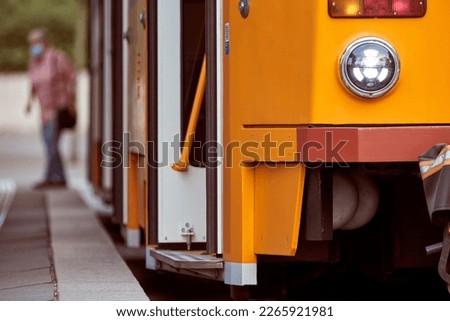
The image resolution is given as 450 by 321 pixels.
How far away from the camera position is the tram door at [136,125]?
7.32 metres

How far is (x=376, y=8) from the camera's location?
18.7 ft

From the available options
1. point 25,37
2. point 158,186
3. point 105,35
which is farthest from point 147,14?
point 25,37

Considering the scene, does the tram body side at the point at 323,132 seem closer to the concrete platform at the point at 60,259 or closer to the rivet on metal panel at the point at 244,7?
the rivet on metal panel at the point at 244,7

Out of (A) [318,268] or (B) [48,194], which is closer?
(A) [318,268]

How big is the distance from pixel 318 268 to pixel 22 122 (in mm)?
35816

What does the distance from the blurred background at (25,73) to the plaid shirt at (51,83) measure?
7.72 metres

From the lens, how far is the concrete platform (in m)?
6.67

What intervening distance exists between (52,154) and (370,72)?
1054 cm

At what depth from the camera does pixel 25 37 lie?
47.7 meters

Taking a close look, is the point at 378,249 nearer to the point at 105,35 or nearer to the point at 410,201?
the point at 410,201

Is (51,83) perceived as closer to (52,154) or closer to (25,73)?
(52,154)

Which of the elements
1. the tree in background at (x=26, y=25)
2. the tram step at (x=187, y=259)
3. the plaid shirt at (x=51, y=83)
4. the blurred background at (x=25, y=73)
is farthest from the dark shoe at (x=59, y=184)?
the tree in background at (x=26, y=25)

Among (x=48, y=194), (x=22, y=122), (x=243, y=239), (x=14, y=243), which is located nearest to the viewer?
(x=243, y=239)

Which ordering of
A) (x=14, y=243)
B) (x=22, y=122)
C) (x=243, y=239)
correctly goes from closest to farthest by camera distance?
(x=243, y=239) < (x=14, y=243) < (x=22, y=122)
